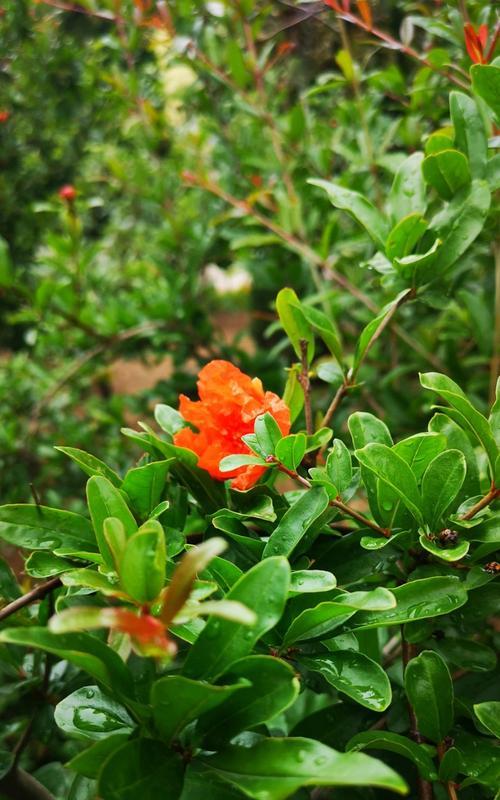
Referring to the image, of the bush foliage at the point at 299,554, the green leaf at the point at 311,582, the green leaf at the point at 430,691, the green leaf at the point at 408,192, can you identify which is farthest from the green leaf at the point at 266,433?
the green leaf at the point at 408,192

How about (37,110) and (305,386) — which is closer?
(305,386)

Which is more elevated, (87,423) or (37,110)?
(37,110)

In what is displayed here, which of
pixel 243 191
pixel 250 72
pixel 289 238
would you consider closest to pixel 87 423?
pixel 243 191

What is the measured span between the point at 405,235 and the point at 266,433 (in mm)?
289

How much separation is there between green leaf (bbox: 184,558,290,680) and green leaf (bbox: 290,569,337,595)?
0.20 ft

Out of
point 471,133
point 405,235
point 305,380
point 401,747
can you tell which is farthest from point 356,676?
point 471,133

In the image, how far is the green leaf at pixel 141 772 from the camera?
38 cm

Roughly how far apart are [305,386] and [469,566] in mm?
219

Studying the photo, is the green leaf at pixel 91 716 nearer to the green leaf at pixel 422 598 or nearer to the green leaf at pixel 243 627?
the green leaf at pixel 243 627

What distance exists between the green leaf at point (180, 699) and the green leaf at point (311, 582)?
9 centimetres

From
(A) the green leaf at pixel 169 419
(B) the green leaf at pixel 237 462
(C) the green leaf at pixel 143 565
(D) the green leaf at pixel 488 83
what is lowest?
(A) the green leaf at pixel 169 419

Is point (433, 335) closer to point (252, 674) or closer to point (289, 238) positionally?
point (289, 238)

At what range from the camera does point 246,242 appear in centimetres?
131

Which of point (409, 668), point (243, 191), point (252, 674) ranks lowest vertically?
point (243, 191)
